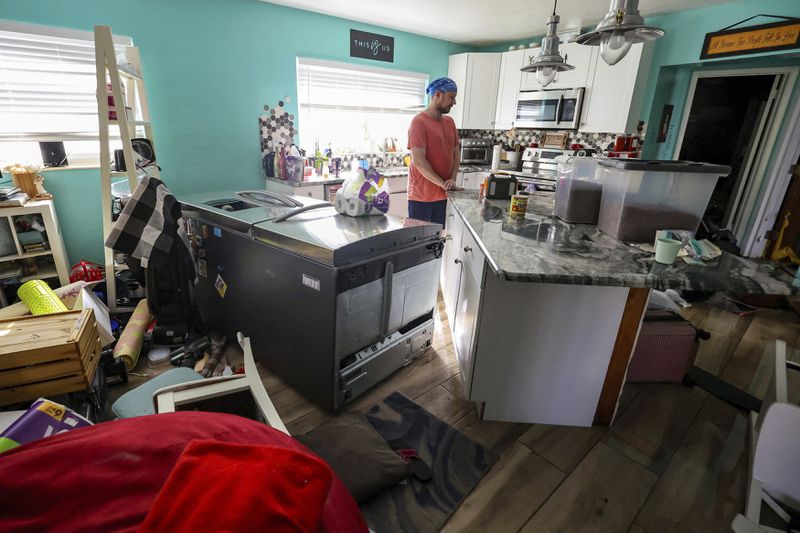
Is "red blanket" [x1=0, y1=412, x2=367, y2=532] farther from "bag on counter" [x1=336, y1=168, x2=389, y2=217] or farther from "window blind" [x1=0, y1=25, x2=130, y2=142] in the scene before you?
"window blind" [x1=0, y1=25, x2=130, y2=142]

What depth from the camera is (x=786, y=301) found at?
3.10m

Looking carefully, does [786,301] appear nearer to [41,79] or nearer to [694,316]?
[694,316]

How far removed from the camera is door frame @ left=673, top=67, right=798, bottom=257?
3.39 meters

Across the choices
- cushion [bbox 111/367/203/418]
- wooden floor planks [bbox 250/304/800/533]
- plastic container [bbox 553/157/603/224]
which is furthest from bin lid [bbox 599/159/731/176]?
cushion [bbox 111/367/203/418]

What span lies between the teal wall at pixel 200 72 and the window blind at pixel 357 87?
13cm

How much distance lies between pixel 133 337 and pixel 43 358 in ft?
2.22

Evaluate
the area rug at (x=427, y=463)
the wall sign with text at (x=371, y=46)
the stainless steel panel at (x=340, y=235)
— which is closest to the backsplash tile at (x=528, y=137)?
the wall sign with text at (x=371, y=46)

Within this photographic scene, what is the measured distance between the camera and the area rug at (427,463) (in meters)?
1.37

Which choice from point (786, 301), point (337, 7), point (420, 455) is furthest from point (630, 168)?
point (337, 7)

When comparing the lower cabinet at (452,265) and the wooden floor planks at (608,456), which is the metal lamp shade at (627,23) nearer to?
the lower cabinet at (452,265)

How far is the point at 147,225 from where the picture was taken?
2.04m

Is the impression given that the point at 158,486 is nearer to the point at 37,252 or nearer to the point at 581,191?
the point at 581,191

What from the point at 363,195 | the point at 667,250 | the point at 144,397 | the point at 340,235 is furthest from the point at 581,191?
the point at 144,397

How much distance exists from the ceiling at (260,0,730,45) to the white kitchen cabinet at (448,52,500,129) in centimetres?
33
